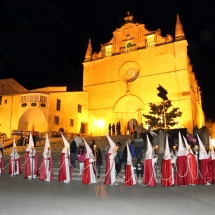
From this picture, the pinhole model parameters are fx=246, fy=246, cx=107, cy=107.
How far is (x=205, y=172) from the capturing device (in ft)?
32.9

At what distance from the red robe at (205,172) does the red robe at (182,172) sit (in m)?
0.72

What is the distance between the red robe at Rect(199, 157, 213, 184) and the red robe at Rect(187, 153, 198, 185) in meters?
0.31

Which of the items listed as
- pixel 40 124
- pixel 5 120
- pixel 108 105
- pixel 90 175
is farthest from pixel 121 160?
pixel 5 120

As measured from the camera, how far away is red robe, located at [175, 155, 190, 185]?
975 cm

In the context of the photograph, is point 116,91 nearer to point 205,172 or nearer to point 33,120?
point 33,120

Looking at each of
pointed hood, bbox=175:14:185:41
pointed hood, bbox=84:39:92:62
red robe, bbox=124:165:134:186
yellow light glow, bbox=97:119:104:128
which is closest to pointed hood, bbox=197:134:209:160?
red robe, bbox=124:165:134:186

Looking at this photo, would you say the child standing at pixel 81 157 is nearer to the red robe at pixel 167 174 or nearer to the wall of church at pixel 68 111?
the red robe at pixel 167 174

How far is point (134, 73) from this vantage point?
32.0m

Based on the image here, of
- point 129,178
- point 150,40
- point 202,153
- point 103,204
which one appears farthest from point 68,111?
point 103,204

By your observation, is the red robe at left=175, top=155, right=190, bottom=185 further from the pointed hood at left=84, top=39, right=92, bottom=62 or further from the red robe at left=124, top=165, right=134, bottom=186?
the pointed hood at left=84, top=39, right=92, bottom=62

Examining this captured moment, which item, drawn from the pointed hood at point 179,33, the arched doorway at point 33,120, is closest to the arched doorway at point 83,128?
the arched doorway at point 33,120

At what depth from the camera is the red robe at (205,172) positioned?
32.8ft

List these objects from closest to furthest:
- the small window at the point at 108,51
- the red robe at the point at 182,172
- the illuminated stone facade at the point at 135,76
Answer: the red robe at the point at 182,172 < the illuminated stone facade at the point at 135,76 < the small window at the point at 108,51

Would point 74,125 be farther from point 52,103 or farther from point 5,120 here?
point 5,120
